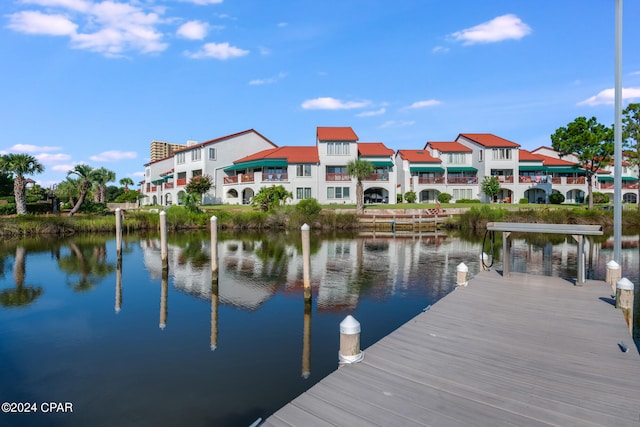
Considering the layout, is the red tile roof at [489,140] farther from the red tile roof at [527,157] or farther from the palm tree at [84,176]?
the palm tree at [84,176]

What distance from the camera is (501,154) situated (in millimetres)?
60125

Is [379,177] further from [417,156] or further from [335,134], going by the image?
[417,156]

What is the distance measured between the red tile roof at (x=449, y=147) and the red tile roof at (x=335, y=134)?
46.8 ft

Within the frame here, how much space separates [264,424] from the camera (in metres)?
4.95

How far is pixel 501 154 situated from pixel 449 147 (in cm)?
760

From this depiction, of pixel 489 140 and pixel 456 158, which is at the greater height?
pixel 489 140

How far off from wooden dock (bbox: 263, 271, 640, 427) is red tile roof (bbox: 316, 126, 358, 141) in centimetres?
4790

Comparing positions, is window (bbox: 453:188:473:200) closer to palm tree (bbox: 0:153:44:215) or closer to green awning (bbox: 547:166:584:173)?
green awning (bbox: 547:166:584:173)

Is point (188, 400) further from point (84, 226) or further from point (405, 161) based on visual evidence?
point (405, 161)

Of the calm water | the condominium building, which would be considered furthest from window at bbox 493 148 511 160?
the calm water

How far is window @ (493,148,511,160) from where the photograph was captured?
60031 millimetres

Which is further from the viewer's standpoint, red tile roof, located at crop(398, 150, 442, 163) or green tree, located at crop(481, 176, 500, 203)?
red tile roof, located at crop(398, 150, 442, 163)

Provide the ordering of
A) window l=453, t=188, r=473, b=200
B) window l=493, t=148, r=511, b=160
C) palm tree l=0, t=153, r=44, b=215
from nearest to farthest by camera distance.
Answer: palm tree l=0, t=153, r=44, b=215 → window l=493, t=148, r=511, b=160 → window l=453, t=188, r=473, b=200

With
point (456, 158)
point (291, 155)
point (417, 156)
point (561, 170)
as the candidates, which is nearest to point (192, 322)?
point (291, 155)
